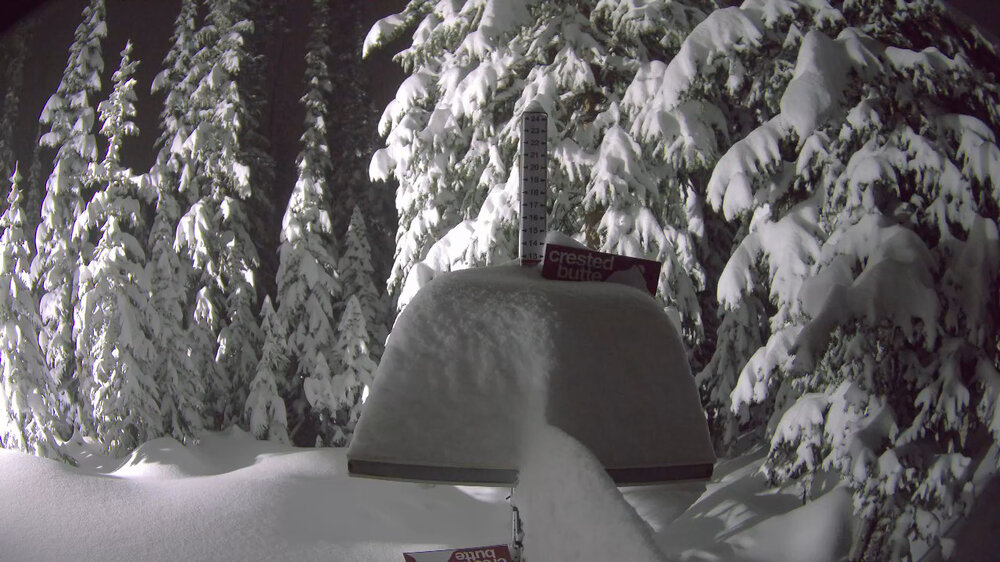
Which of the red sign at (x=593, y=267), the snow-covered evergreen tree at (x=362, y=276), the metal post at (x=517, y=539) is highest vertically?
the red sign at (x=593, y=267)

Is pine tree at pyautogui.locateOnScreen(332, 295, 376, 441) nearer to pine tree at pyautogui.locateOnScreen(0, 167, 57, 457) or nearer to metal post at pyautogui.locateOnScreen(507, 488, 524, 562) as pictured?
pine tree at pyautogui.locateOnScreen(0, 167, 57, 457)

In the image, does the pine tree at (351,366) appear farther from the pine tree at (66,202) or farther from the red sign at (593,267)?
the red sign at (593,267)

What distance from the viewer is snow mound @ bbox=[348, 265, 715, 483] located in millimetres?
997

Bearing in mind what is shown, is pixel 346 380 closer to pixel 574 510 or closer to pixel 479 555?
pixel 479 555

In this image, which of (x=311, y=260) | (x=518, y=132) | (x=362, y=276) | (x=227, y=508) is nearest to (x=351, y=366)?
(x=362, y=276)

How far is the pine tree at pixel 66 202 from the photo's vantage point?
620cm

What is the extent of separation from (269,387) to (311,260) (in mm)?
1187

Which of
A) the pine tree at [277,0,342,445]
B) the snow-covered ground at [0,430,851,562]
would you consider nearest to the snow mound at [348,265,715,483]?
the snow-covered ground at [0,430,851,562]

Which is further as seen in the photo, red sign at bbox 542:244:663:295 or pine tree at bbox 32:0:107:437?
pine tree at bbox 32:0:107:437

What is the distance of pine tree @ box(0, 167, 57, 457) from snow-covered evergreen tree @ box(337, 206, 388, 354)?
3.69 metres

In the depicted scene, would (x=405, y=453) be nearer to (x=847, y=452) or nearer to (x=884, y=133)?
(x=847, y=452)

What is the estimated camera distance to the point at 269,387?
20.9ft

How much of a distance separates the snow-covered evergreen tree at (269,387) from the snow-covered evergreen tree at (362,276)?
35.6 inches

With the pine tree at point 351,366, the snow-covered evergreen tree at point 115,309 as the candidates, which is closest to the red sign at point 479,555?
the pine tree at point 351,366
